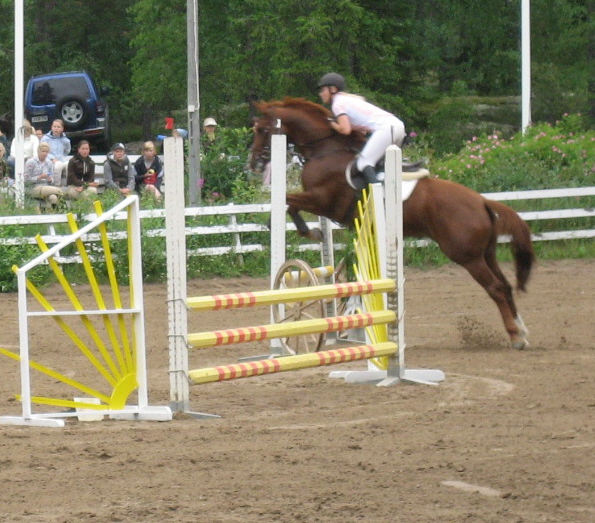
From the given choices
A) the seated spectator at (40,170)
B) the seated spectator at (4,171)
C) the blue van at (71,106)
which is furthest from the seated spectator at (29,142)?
the blue van at (71,106)

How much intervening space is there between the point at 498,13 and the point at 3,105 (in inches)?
644

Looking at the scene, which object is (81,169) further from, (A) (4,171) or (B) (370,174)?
(B) (370,174)

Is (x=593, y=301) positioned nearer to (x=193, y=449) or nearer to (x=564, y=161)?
(x=564, y=161)

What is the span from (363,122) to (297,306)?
2.13 meters

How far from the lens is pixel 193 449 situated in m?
6.50

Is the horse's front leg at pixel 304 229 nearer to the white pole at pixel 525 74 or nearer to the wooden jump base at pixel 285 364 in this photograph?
the wooden jump base at pixel 285 364

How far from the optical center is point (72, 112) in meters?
30.1

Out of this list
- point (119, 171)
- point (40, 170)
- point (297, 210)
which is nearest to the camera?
point (297, 210)

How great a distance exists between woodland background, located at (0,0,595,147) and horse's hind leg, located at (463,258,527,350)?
21233 mm

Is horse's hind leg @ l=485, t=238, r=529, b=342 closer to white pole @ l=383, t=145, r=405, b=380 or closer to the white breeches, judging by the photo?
the white breeches

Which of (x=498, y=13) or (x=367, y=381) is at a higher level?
(x=498, y=13)

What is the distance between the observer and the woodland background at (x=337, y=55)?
1307 inches

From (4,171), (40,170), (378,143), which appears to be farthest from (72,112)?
(378,143)

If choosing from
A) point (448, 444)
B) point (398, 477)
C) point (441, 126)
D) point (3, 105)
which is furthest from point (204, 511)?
point (3, 105)
